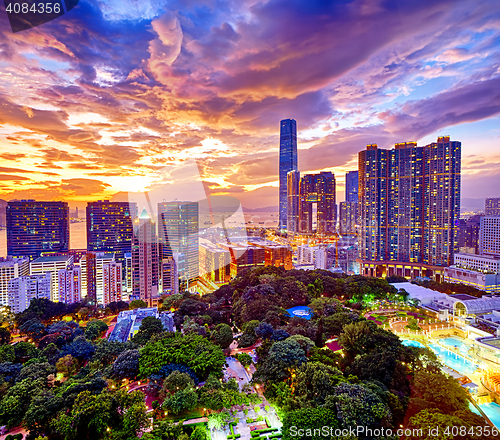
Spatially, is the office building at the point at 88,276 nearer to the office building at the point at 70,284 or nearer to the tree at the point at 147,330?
the office building at the point at 70,284

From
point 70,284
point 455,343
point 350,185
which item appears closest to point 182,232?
point 70,284

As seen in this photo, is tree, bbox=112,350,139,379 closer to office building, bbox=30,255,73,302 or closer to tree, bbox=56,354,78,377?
tree, bbox=56,354,78,377

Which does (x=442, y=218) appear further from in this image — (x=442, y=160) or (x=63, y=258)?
(x=63, y=258)

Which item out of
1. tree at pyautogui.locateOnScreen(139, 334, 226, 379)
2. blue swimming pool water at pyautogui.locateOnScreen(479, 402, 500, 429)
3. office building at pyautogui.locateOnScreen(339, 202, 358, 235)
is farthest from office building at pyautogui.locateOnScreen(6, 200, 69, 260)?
office building at pyautogui.locateOnScreen(339, 202, 358, 235)

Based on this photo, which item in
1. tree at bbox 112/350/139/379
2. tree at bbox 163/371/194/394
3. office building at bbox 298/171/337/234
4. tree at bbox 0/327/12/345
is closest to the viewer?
tree at bbox 163/371/194/394

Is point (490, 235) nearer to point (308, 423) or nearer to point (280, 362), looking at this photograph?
point (280, 362)

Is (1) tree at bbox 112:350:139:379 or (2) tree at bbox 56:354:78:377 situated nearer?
(1) tree at bbox 112:350:139:379
